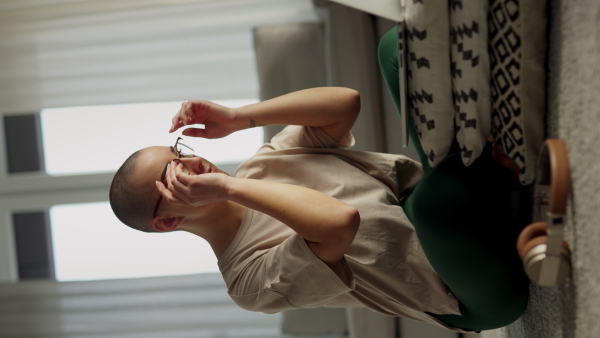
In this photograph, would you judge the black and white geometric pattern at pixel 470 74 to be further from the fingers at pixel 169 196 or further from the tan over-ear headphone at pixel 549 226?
the fingers at pixel 169 196

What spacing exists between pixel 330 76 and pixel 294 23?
29 centimetres

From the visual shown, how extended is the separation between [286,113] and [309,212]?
338 mm

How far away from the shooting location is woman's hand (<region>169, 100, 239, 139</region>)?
1.23 meters

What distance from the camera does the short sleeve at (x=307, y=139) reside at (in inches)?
51.4

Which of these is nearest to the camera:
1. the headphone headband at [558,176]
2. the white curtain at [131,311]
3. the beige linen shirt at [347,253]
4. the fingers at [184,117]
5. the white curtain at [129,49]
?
the headphone headband at [558,176]

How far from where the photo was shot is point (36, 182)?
270 cm

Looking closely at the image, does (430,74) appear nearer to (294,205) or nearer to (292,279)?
(294,205)

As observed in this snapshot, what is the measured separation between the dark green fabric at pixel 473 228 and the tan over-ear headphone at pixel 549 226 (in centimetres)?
17

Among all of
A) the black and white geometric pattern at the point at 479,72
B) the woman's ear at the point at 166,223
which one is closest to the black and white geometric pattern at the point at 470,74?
the black and white geometric pattern at the point at 479,72

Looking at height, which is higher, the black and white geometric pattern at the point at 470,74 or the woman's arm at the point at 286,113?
the black and white geometric pattern at the point at 470,74

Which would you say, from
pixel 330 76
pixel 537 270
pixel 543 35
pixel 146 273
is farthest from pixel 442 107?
pixel 146 273

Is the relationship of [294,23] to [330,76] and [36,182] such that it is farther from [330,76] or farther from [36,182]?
[36,182]

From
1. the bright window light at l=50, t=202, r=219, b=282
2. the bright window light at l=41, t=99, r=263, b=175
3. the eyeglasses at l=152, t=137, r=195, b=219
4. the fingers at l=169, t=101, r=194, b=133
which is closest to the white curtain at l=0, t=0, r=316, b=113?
the bright window light at l=41, t=99, r=263, b=175

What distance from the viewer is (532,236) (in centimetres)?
78
